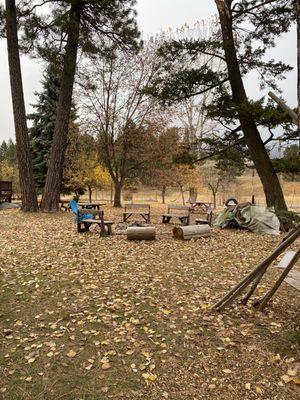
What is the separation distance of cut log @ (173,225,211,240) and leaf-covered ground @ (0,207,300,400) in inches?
75.5

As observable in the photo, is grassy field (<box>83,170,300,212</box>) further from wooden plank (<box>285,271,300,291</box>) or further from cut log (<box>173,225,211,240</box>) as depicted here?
wooden plank (<box>285,271,300,291</box>)

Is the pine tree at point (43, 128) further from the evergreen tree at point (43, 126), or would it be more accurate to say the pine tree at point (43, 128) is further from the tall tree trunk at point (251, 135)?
the tall tree trunk at point (251, 135)

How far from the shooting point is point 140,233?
8602 millimetres

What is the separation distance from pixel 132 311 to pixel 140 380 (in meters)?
1.35

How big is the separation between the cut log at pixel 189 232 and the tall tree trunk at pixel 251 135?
12.9 ft

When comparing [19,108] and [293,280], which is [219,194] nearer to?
[19,108]

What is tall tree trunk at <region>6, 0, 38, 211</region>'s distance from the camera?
13.2 meters

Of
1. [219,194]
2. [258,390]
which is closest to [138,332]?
[258,390]

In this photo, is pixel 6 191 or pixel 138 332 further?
pixel 6 191

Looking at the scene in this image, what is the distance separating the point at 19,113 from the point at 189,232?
8699mm

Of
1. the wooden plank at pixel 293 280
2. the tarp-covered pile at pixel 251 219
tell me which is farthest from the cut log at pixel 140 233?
the wooden plank at pixel 293 280

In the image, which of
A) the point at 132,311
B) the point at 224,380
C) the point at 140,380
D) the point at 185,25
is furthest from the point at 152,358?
the point at 185,25

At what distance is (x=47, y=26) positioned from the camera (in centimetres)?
1386

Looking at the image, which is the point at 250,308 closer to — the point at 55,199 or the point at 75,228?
the point at 75,228
